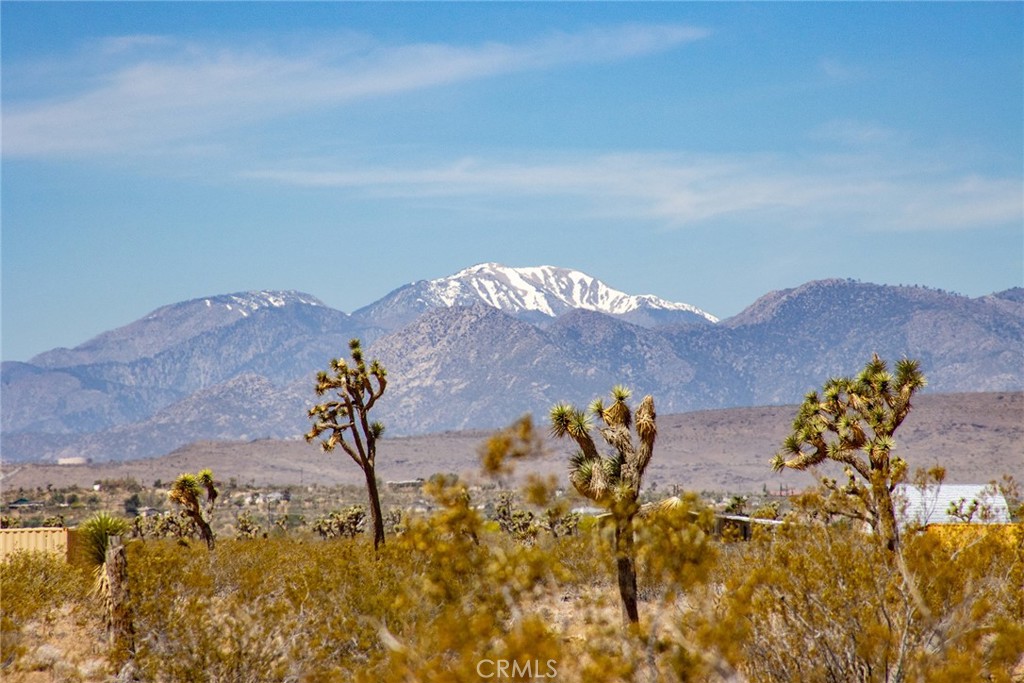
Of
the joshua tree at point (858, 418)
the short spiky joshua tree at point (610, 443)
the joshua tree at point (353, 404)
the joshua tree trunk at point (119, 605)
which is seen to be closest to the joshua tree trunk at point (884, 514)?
the short spiky joshua tree at point (610, 443)

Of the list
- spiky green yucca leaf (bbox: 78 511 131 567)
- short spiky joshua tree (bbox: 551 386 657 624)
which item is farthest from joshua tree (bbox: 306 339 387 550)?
short spiky joshua tree (bbox: 551 386 657 624)

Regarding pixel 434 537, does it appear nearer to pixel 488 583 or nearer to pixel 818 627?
pixel 488 583

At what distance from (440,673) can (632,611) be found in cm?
1121

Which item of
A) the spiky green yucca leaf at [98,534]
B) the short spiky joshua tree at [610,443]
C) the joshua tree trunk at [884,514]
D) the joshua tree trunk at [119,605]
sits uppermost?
the short spiky joshua tree at [610,443]

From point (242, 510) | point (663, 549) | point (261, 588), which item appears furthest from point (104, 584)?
point (242, 510)

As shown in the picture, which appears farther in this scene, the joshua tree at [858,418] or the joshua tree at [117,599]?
the joshua tree at [858,418]

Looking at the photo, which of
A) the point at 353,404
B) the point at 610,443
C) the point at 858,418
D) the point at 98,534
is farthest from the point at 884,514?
the point at 353,404

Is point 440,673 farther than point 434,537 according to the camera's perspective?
No

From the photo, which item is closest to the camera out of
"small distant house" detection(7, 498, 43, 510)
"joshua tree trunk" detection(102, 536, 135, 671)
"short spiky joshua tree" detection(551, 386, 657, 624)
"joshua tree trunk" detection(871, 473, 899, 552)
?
"joshua tree trunk" detection(871, 473, 899, 552)

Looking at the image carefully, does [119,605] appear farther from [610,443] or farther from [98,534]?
[610,443]

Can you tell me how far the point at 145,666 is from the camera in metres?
19.7

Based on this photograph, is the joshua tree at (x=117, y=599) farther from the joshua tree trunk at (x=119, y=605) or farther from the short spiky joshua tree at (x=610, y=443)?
the short spiky joshua tree at (x=610, y=443)

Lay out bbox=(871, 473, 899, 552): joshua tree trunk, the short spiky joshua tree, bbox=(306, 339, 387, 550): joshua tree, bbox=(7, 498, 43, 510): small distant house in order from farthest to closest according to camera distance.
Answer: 1. bbox=(7, 498, 43, 510): small distant house
2. bbox=(306, 339, 387, 550): joshua tree
3. the short spiky joshua tree
4. bbox=(871, 473, 899, 552): joshua tree trunk

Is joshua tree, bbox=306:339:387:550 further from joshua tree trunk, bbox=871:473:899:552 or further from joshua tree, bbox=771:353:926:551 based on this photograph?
joshua tree trunk, bbox=871:473:899:552
